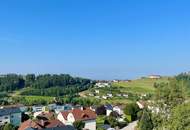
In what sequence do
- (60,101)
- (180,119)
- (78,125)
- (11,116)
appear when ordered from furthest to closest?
1. (60,101)
2. (11,116)
3. (78,125)
4. (180,119)

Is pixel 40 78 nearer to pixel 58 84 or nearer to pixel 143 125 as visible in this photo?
pixel 58 84

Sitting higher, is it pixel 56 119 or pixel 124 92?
pixel 124 92

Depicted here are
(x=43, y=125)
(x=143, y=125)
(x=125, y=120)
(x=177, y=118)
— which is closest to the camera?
(x=177, y=118)

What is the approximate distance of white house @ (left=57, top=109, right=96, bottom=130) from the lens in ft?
201

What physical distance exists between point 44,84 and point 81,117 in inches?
3512

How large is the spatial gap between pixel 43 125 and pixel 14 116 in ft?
61.5

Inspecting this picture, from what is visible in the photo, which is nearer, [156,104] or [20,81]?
[156,104]

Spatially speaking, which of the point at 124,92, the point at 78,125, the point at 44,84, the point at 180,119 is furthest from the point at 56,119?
the point at 44,84

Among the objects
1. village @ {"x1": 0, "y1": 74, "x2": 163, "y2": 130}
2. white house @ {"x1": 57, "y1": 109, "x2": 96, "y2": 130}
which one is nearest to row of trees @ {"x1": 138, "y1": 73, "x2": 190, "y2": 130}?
village @ {"x1": 0, "y1": 74, "x2": 163, "y2": 130}

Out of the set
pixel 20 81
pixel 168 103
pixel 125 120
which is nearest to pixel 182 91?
pixel 168 103

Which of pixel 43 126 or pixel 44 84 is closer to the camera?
pixel 43 126

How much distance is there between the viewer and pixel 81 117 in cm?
6381

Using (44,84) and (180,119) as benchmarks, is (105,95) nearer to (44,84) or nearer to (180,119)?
(44,84)

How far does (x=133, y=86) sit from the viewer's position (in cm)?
14488
